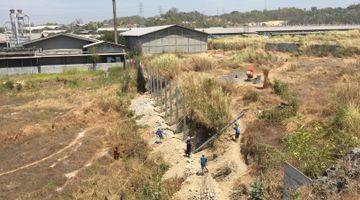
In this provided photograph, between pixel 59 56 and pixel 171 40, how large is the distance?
12.0 meters

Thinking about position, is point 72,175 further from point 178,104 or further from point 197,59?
point 197,59

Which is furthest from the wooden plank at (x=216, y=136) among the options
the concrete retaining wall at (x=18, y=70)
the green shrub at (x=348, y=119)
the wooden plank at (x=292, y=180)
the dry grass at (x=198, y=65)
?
the concrete retaining wall at (x=18, y=70)

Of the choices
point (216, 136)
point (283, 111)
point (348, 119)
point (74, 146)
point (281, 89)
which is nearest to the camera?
point (348, 119)

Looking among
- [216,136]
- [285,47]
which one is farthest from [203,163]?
[285,47]

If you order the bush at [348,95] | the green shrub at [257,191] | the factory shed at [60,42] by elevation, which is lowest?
the green shrub at [257,191]

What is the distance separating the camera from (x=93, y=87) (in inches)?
1348

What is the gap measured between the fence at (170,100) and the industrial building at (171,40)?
18.1 metres

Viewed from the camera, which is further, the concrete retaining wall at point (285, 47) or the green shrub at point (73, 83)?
the concrete retaining wall at point (285, 47)

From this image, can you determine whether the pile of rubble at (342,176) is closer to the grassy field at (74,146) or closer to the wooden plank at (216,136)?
the grassy field at (74,146)

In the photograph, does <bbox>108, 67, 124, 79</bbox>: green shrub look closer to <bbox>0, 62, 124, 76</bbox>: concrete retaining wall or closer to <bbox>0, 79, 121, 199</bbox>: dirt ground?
<bbox>0, 62, 124, 76</bbox>: concrete retaining wall

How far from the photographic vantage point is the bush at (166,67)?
1082 inches

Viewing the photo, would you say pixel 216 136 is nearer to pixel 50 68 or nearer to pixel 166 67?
pixel 166 67

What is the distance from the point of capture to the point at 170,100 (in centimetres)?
2164

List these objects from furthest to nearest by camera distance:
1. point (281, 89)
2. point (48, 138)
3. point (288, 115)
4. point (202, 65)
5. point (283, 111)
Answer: point (202, 65) → point (48, 138) → point (281, 89) → point (283, 111) → point (288, 115)
